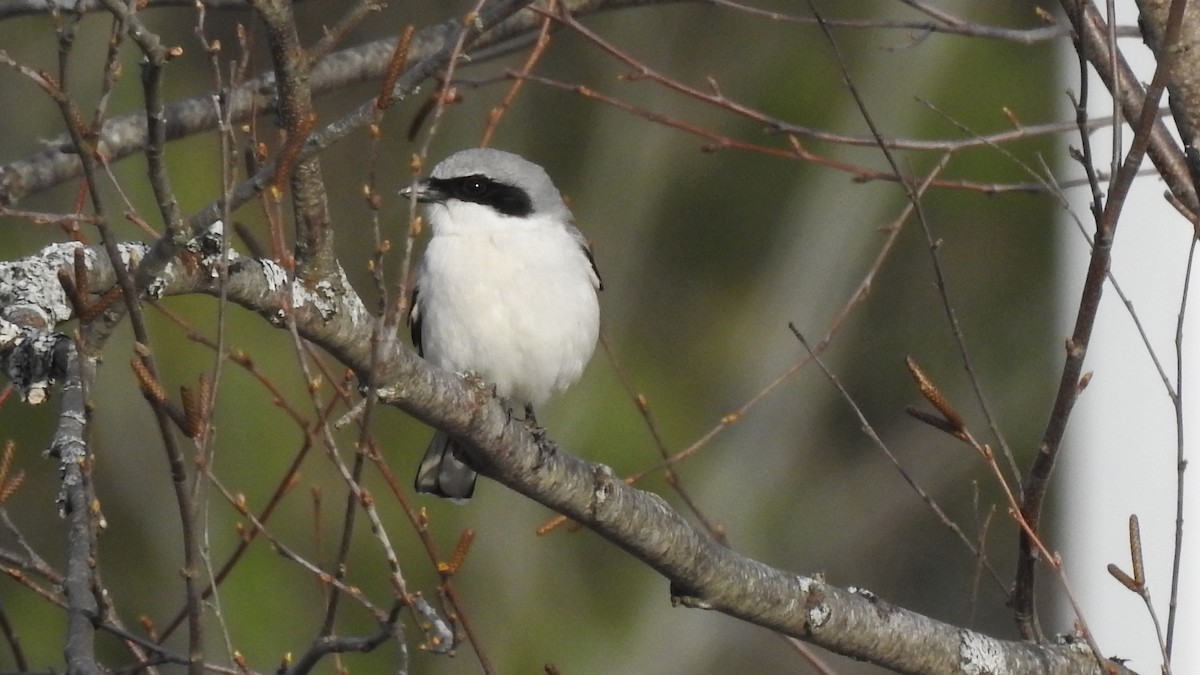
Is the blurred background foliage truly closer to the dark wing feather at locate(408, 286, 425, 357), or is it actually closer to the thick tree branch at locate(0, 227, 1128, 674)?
the dark wing feather at locate(408, 286, 425, 357)

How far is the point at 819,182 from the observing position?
35.0 feet

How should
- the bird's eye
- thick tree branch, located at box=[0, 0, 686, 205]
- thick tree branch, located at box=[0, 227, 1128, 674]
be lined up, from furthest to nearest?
1. the bird's eye
2. thick tree branch, located at box=[0, 0, 686, 205]
3. thick tree branch, located at box=[0, 227, 1128, 674]

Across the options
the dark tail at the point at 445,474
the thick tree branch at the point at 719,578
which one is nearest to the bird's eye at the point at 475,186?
the dark tail at the point at 445,474

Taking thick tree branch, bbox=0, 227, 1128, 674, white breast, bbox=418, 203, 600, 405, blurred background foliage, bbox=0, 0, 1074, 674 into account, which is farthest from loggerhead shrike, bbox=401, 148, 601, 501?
blurred background foliage, bbox=0, 0, 1074, 674

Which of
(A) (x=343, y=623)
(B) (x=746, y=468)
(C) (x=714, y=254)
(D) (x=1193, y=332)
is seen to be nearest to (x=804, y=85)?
(C) (x=714, y=254)

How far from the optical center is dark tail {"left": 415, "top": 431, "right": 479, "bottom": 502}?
4.21 meters

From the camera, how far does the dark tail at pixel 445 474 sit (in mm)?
4207

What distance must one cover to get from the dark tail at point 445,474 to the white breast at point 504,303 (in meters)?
0.25

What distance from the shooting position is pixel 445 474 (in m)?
4.20

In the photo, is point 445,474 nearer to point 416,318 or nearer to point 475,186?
point 416,318

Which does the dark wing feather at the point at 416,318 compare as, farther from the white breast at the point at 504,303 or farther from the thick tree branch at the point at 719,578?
the thick tree branch at the point at 719,578

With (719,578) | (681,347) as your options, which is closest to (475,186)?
(719,578)

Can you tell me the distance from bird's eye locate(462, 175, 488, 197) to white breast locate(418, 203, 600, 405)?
0.21 feet

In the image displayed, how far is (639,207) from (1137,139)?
8215mm
